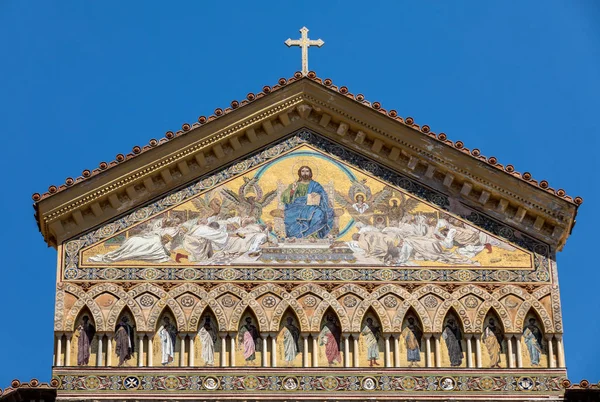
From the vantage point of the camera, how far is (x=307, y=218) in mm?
33625

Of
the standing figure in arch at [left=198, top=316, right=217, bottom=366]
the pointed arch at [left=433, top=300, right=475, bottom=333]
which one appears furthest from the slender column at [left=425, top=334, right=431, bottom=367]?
the standing figure in arch at [left=198, top=316, right=217, bottom=366]

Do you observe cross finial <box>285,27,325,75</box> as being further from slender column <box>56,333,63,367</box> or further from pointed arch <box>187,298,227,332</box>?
slender column <box>56,333,63,367</box>

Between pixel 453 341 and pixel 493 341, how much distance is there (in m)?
0.56

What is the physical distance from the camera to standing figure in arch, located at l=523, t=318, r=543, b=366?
108 ft

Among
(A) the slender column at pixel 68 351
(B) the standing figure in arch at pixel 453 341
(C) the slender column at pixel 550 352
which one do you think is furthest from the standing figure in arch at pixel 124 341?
(C) the slender column at pixel 550 352

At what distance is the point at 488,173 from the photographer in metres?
33.8

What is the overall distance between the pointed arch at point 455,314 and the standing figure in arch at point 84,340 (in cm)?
473

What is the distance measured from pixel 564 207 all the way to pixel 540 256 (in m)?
0.81

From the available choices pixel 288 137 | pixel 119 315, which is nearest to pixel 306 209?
pixel 288 137

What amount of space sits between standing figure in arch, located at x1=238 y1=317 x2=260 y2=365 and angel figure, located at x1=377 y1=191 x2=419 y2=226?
256 centimetres

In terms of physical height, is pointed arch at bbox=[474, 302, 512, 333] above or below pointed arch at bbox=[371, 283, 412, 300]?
below

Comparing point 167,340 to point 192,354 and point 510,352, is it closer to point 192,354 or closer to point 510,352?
point 192,354

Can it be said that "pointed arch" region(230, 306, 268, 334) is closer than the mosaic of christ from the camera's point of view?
Yes

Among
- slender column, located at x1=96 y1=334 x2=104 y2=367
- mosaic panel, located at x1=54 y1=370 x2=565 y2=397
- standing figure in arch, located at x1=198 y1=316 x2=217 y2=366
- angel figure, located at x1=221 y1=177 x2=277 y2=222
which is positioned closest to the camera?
mosaic panel, located at x1=54 y1=370 x2=565 y2=397
